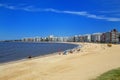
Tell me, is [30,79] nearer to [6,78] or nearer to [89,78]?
[6,78]

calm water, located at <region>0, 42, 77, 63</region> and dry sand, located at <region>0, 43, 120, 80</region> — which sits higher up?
dry sand, located at <region>0, 43, 120, 80</region>

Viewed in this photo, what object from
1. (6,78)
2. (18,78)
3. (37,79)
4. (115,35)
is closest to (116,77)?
(37,79)

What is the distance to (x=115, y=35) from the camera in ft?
524

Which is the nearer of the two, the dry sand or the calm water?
the dry sand

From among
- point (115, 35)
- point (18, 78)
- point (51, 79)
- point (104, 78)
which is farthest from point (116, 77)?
point (115, 35)

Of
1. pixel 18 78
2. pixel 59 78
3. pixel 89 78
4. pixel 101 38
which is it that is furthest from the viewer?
pixel 101 38

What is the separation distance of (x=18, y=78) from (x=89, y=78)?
5.14 meters

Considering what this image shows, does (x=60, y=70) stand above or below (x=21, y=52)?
above

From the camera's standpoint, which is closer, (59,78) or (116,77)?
(116,77)

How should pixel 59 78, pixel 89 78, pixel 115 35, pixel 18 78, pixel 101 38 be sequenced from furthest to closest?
pixel 101 38, pixel 115 35, pixel 18 78, pixel 59 78, pixel 89 78

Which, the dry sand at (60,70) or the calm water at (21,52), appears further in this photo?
the calm water at (21,52)

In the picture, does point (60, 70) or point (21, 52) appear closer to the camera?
point (60, 70)

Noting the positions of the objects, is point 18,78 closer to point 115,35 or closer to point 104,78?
point 104,78

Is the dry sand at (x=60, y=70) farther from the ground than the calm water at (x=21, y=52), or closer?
farther from the ground
